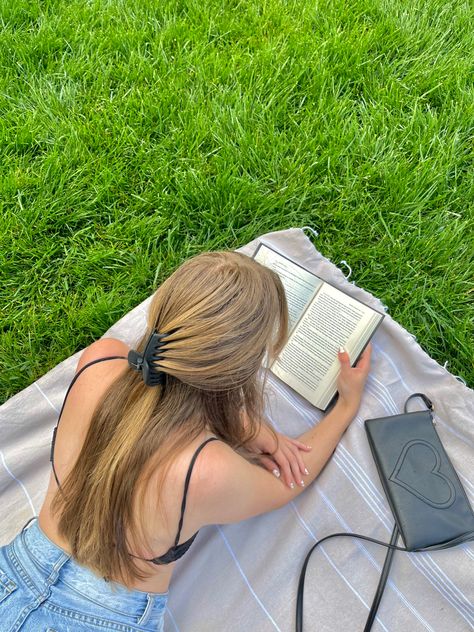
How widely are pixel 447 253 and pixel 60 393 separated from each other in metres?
1.41

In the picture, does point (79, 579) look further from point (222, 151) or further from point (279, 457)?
point (222, 151)

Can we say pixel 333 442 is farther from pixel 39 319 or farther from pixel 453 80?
pixel 453 80

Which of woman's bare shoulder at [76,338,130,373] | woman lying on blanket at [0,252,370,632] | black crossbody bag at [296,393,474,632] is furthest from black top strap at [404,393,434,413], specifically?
woman's bare shoulder at [76,338,130,373]

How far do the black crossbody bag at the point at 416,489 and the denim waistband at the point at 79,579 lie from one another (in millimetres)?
417

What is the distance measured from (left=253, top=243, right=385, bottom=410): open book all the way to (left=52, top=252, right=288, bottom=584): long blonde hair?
534 mm

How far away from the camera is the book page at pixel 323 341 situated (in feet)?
5.22

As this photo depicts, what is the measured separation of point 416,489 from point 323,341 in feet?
1.62

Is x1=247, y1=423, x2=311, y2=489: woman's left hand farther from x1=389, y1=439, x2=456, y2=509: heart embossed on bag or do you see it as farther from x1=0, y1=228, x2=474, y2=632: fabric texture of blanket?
x1=389, y1=439, x2=456, y2=509: heart embossed on bag

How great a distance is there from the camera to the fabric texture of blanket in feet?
4.40

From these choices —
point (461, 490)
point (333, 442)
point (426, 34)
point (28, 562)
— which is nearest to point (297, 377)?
point (333, 442)

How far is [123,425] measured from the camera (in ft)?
3.39

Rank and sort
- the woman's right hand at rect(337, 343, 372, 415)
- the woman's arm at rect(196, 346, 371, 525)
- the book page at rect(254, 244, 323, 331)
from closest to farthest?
1. the woman's arm at rect(196, 346, 371, 525)
2. the woman's right hand at rect(337, 343, 372, 415)
3. the book page at rect(254, 244, 323, 331)

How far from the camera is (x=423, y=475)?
1448 mm

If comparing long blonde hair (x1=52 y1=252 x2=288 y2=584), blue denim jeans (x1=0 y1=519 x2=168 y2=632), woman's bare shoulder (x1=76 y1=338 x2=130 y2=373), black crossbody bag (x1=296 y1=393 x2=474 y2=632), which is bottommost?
blue denim jeans (x1=0 y1=519 x2=168 y2=632)
